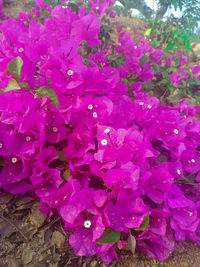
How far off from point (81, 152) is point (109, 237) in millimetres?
344

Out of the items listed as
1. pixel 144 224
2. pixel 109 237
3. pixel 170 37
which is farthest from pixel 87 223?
pixel 170 37

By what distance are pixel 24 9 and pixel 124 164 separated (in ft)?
13.4

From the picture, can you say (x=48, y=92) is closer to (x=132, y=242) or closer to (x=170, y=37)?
(x=132, y=242)

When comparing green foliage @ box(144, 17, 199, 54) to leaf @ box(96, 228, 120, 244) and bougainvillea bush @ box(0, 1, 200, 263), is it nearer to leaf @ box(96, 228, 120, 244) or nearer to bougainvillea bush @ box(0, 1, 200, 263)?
bougainvillea bush @ box(0, 1, 200, 263)

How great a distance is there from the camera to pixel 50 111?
3.33 feet

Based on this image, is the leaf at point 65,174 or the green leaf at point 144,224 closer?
the green leaf at point 144,224

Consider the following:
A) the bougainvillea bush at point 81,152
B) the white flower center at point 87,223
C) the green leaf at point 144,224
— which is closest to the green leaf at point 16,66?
the bougainvillea bush at point 81,152

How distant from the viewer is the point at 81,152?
0.99 m

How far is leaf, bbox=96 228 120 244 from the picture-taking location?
889mm

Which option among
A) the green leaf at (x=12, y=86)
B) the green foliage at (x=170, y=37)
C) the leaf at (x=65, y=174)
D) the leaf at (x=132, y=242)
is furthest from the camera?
the green foliage at (x=170, y=37)

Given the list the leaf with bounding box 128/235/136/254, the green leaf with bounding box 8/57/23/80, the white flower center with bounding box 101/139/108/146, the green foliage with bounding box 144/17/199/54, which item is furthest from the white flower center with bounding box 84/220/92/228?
the green foliage with bounding box 144/17/199/54

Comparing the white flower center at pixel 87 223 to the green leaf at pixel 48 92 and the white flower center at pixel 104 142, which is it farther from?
the green leaf at pixel 48 92

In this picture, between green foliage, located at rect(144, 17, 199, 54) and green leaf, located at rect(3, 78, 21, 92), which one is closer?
green leaf, located at rect(3, 78, 21, 92)

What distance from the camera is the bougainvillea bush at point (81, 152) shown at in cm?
91
